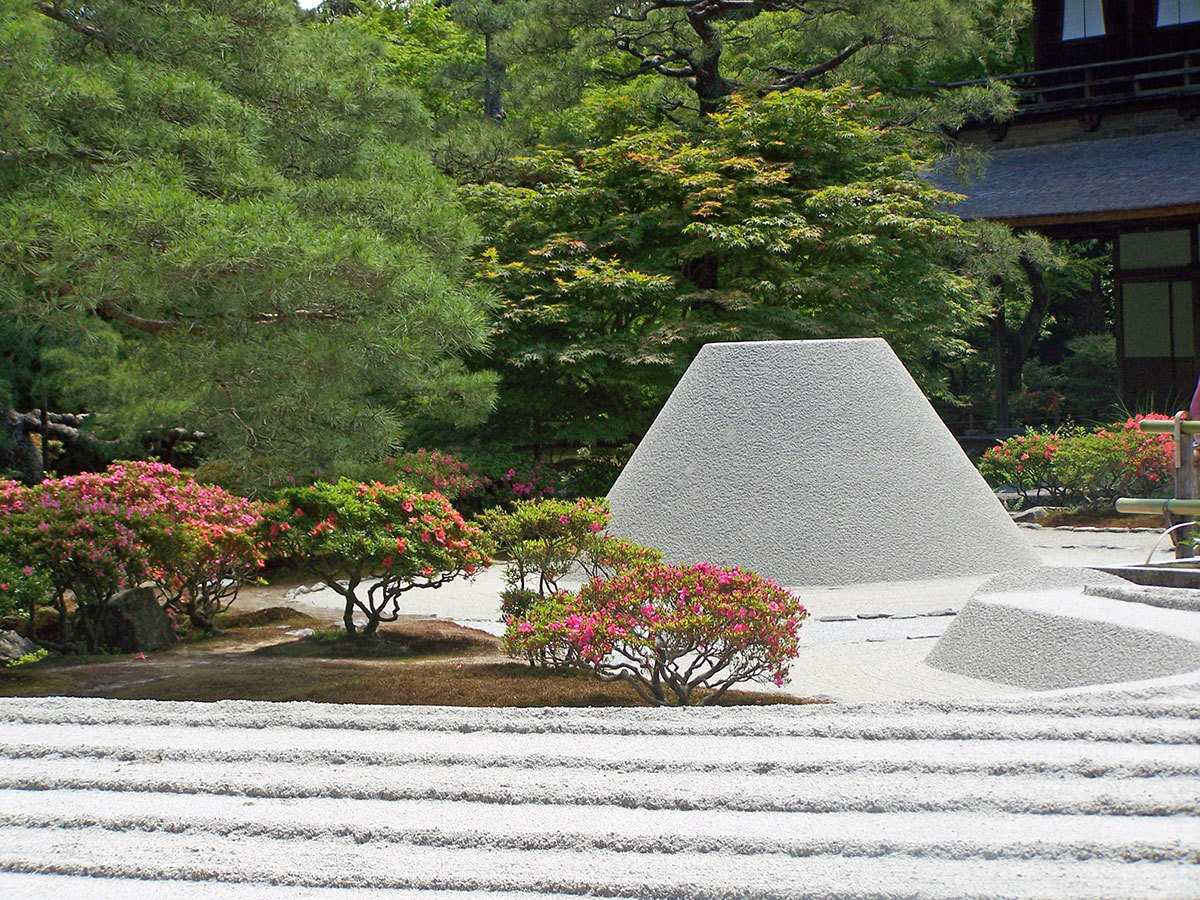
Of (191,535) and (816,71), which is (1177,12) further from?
(191,535)

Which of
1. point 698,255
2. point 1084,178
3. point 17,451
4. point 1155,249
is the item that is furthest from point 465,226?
point 1155,249

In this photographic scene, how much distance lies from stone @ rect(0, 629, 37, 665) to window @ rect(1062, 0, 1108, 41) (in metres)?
17.8

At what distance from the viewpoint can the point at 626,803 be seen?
3.18 meters

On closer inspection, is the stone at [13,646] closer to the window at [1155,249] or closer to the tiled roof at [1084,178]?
the tiled roof at [1084,178]

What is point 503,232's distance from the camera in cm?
1370

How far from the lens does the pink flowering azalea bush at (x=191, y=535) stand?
7035mm

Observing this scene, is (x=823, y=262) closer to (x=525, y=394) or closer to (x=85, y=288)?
(x=525, y=394)

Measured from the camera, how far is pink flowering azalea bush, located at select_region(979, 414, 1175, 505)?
12148 mm

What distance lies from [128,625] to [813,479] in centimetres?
488

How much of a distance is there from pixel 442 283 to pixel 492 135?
9752mm

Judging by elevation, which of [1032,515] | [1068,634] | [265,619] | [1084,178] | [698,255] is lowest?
[265,619]

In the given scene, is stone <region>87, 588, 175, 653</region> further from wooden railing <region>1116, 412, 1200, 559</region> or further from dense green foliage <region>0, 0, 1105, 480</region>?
wooden railing <region>1116, 412, 1200, 559</region>

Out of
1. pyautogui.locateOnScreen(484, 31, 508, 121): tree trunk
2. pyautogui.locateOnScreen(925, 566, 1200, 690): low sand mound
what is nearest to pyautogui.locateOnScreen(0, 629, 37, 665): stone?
pyautogui.locateOnScreen(925, 566, 1200, 690): low sand mound

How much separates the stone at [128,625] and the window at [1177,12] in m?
17.4
